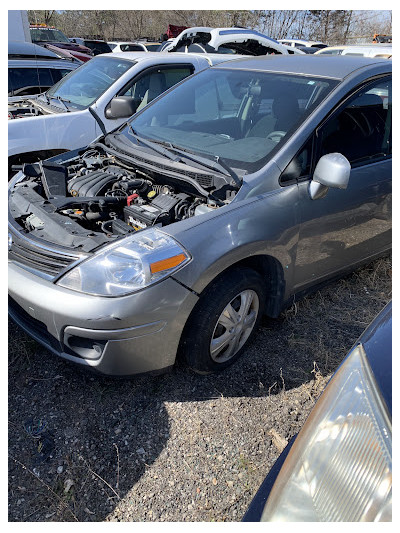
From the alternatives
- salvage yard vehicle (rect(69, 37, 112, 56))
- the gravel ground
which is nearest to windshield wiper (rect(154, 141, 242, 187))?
the gravel ground

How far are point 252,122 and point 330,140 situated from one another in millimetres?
567

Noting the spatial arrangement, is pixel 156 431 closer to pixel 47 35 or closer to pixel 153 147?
pixel 153 147

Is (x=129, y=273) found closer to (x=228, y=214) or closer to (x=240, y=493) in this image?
(x=228, y=214)

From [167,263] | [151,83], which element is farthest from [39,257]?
[151,83]

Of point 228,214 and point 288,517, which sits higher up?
point 228,214

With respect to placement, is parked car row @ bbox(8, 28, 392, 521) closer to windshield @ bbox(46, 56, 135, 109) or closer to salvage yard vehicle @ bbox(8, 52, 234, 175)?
salvage yard vehicle @ bbox(8, 52, 234, 175)

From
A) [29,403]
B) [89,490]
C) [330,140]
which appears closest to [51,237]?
[29,403]

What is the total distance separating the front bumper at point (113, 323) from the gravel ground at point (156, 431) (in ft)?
1.01

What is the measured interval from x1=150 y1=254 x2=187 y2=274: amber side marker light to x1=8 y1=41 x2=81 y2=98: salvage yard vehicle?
18.1ft

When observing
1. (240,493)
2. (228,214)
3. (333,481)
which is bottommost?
(240,493)

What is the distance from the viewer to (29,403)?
234 cm

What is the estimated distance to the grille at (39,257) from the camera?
2.24 m

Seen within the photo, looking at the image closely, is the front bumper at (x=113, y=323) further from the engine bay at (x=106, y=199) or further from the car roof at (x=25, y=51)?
the car roof at (x=25, y=51)

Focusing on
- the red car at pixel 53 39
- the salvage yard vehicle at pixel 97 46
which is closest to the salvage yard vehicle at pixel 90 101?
the red car at pixel 53 39
